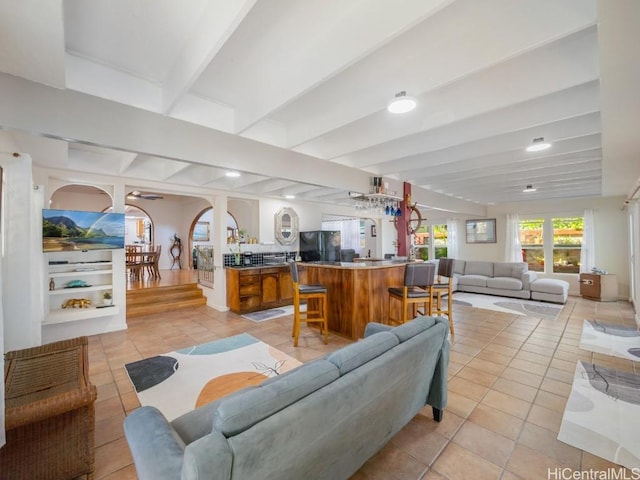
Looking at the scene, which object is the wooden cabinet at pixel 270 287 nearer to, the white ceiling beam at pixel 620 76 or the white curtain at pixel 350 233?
the white curtain at pixel 350 233

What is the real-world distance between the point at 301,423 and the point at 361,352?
0.52 m

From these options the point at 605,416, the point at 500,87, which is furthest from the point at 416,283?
the point at 500,87

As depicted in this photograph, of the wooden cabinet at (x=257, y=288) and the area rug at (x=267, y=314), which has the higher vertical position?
the wooden cabinet at (x=257, y=288)

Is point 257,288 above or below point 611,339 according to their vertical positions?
above

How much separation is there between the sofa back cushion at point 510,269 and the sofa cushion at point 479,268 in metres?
0.12

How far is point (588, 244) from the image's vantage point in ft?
22.7

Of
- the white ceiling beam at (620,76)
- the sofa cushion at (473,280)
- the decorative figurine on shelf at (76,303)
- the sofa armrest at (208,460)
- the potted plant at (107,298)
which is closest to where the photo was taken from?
the sofa armrest at (208,460)

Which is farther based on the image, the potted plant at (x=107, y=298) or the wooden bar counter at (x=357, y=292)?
the potted plant at (x=107, y=298)

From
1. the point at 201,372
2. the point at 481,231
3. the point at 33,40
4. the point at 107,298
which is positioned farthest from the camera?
the point at 481,231

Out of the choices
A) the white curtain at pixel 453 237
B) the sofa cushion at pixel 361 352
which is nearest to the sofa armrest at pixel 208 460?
the sofa cushion at pixel 361 352

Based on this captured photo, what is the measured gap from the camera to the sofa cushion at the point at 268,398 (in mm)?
981

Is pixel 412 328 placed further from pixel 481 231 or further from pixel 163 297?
pixel 481 231

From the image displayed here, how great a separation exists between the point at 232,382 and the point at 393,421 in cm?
171

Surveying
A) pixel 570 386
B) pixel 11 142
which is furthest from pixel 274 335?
pixel 11 142
